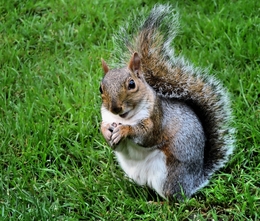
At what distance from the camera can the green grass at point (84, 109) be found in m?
2.53

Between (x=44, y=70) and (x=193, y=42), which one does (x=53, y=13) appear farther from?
(x=193, y=42)

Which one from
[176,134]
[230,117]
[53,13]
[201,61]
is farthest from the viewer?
[53,13]

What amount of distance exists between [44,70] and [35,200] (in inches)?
46.3

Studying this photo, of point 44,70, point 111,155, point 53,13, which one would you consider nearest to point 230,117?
point 111,155

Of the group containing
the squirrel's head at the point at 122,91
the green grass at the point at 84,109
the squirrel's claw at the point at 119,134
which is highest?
the squirrel's head at the point at 122,91

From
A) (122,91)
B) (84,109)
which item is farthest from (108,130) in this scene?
(84,109)

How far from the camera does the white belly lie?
2.44m

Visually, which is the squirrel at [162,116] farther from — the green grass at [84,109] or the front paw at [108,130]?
the green grass at [84,109]

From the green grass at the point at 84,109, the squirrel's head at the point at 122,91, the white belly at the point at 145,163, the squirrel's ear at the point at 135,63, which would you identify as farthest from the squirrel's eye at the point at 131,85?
the green grass at the point at 84,109

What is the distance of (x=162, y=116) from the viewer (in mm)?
2463

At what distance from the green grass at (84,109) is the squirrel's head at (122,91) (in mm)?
487

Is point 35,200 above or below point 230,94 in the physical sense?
below

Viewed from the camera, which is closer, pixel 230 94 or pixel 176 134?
pixel 176 134

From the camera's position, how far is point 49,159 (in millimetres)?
2852
